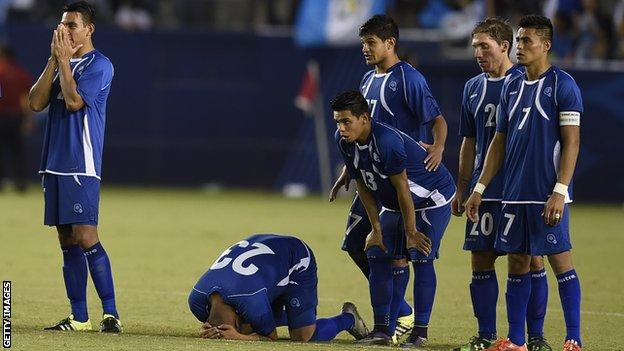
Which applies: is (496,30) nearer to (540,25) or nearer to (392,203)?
(540,25)

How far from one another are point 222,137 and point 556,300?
12761mm

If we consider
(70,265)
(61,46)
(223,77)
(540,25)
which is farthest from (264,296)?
(223,77)

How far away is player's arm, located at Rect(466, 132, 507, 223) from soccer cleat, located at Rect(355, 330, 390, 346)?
1.02 m

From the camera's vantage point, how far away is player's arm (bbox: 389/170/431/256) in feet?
28.1

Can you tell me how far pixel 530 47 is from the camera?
8172 millimetres

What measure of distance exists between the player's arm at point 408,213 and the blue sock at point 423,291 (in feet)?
0.61

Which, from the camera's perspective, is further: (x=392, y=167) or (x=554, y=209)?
(x=392, y=167)

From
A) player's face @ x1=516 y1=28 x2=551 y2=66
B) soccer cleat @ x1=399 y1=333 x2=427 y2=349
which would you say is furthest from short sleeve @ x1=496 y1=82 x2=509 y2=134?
soccer cleat @ x1=399 y1=333 x2=427 y2=349

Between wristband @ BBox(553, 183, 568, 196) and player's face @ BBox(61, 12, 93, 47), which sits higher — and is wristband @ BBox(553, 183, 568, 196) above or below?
below

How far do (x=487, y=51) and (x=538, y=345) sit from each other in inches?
75.7

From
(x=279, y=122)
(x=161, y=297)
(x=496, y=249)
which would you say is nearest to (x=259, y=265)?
(x=496, y=249)

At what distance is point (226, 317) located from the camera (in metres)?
8.60

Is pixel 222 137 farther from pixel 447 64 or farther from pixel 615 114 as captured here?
pixel 615 114

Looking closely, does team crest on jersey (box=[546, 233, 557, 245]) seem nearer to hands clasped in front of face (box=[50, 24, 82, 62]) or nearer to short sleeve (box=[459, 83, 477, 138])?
short sleeve (box=[459, 83, 477, 138])
